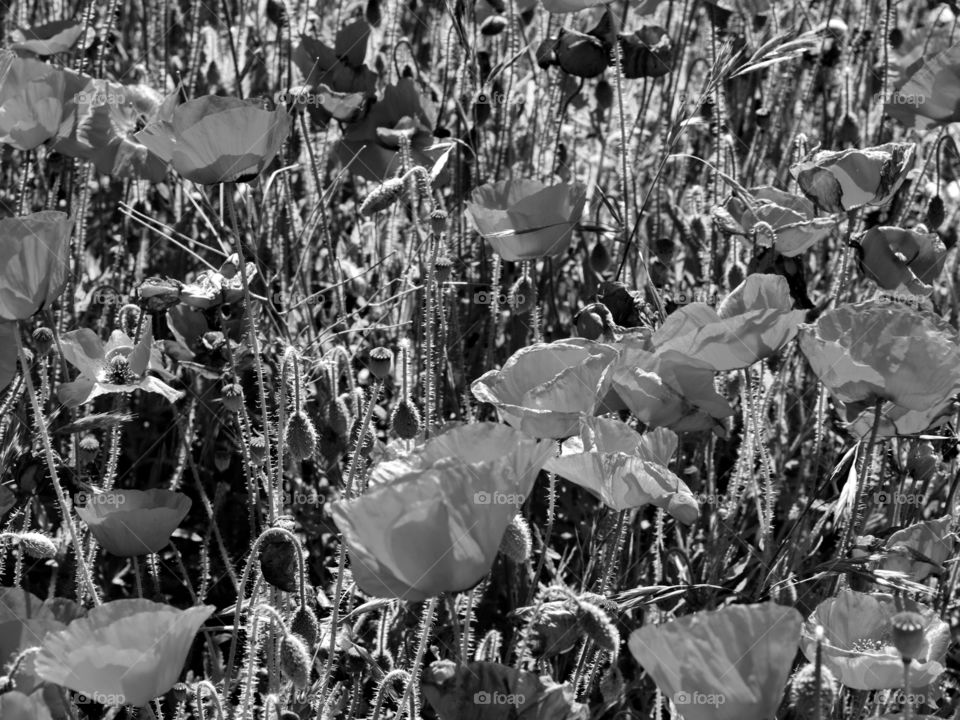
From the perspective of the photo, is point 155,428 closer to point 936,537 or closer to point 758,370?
point 758,370

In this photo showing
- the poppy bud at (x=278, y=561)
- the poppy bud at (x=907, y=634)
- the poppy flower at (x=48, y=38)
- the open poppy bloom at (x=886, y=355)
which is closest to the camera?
the poppy bud at (x=907, y=634)

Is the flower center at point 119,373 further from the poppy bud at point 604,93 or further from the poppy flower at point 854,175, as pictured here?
the poppy bud at point 604,93

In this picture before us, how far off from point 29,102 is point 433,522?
1.39 m

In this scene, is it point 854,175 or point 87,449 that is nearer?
point 854,175

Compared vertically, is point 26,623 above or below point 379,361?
below

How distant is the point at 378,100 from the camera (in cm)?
277

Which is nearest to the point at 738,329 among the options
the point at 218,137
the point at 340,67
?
the point at 218,137

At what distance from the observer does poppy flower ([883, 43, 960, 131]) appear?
2168 mm

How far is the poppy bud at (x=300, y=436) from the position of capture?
1897mm

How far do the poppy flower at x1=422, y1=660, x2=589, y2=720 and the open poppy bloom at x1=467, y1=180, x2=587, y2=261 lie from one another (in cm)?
88

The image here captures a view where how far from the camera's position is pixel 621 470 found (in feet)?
4.83

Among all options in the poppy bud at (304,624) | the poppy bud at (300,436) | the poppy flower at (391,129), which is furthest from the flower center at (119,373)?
the poppy flower at (391,129)

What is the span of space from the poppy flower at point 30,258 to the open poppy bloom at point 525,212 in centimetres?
68

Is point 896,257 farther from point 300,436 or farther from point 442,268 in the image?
point 300,436
